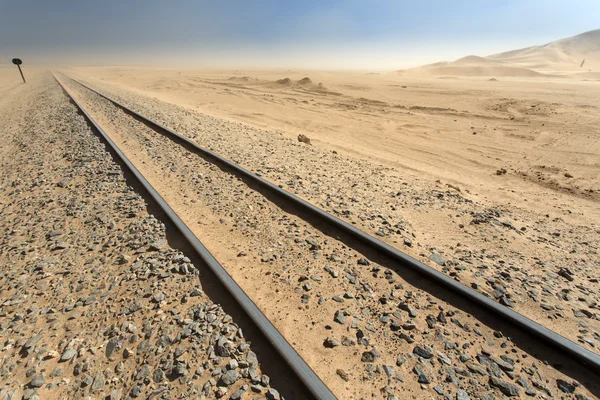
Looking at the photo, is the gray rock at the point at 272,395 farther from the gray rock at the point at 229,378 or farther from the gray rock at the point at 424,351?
the gray rock at the point at 424,351

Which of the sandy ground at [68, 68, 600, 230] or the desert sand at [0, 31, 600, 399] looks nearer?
the desert sand at [0, 31, 600, 399]

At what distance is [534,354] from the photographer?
2.72 metres

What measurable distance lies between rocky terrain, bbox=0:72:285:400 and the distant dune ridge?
7744 cm

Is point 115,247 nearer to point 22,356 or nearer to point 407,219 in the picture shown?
point 22,356

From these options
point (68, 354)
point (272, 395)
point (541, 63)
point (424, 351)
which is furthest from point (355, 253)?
point (541, 63)

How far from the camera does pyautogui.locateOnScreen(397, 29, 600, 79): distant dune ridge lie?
6912 cm

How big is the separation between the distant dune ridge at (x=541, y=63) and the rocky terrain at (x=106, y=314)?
254ft

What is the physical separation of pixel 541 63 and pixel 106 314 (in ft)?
405

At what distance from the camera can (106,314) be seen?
3.18m

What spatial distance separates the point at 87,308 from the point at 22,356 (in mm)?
630

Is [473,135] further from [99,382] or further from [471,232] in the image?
[99,382]

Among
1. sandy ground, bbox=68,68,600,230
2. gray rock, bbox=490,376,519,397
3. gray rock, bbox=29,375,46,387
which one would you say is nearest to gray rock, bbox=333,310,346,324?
gray rock, bbox=490,376,519,397

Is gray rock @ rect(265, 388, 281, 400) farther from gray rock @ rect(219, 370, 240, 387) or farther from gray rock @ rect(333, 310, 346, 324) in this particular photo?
gray rock @ rect(333, 310, 346, 324)

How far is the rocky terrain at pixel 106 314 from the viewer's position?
2.51 meters
